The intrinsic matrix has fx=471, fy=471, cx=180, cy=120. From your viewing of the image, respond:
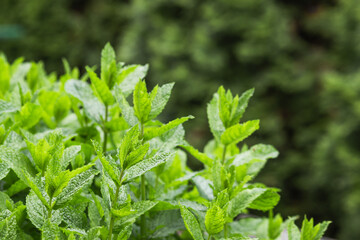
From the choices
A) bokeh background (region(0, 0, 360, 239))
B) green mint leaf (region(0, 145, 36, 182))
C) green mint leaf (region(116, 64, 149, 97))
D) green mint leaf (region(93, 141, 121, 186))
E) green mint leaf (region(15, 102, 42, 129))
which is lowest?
green mint leaf (region(93, 141, 121, 186))

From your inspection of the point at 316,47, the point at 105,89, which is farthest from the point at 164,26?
the point at 105,89

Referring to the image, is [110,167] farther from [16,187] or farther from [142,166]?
[16,187]

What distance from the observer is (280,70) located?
5.86 meters

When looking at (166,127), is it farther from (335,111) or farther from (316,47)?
(316,47)

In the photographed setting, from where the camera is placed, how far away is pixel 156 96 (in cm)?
83

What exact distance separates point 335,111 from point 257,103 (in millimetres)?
1055

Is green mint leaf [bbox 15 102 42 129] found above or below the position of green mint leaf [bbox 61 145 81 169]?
above

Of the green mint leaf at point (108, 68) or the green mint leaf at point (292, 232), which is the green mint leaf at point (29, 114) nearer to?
the green mint leaf at point (108, 68)

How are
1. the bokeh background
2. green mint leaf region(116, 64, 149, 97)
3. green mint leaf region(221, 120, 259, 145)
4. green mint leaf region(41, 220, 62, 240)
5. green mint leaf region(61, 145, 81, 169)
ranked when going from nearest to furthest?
green mint leaf region(41, 220, 62, 240), green mint leaf region(61, 145, 81, 169), green mint leaf region(221, 120, 259, 145), green mint leaf region(116, 64, 149, 97), the bokeh background

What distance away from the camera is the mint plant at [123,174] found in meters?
0.69

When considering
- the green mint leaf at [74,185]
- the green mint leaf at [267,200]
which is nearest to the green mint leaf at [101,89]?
the green mint leaf at [74,185]

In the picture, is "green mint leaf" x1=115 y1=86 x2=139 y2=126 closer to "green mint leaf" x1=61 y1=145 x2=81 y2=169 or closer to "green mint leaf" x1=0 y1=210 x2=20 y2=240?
"green mint leaf" x1=61 y1=145 x2=81 y2=169

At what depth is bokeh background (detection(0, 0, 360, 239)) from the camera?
5.23 metres

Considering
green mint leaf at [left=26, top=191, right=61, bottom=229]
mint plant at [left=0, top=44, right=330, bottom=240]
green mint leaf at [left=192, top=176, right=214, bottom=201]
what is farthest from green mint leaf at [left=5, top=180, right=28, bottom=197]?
green mint leaf at [left=192, top=176, right=214, bottom=201]
